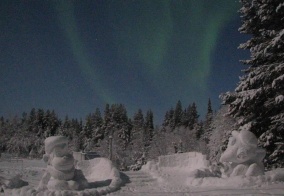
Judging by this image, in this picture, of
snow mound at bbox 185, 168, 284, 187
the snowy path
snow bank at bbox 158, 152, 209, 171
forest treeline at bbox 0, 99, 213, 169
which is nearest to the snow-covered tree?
snow mound at bbox 185, 168, 284, 187

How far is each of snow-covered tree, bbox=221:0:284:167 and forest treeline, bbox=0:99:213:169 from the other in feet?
88.7

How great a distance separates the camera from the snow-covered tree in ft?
44.4

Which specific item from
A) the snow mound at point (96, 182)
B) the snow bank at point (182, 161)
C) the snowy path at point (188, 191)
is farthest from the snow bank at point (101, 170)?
the snow bank at point (182, 161)

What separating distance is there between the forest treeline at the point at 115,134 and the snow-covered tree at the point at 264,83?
27.0m

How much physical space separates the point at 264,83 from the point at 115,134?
38952mm

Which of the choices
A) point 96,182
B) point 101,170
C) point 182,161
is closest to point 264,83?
point 182,161

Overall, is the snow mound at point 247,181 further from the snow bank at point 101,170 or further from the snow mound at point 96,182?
the snow bank at point 101,170

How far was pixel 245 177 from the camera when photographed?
34.4 ft

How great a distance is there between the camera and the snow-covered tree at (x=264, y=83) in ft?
44.4

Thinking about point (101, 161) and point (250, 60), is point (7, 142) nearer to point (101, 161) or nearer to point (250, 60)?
point (101, 161)

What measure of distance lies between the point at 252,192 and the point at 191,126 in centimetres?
5716

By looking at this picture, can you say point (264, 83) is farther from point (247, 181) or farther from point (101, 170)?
point (101, 170)

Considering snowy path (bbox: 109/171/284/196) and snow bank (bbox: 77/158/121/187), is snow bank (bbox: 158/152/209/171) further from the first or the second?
snowy path (bbox: 109/171/284/196)

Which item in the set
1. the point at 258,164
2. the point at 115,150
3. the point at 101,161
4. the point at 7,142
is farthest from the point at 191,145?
the point at 258,164
